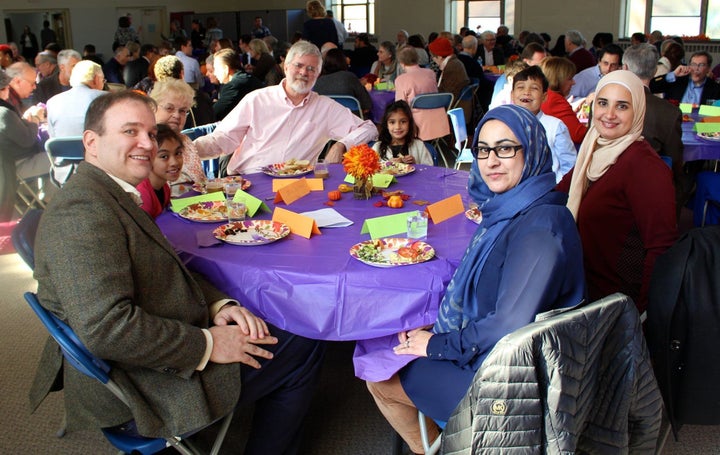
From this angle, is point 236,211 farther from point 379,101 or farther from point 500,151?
point 379,101

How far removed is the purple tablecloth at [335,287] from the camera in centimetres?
190

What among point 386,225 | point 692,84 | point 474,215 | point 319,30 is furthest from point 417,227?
point 319,30

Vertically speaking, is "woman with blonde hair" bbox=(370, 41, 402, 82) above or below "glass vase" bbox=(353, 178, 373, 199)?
above

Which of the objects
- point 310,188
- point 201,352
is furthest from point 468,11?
point 201,352

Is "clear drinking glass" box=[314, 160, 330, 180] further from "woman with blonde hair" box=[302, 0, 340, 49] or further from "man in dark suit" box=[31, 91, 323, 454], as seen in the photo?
"woman with blonde hair" box=[302, 0, 340, 49]

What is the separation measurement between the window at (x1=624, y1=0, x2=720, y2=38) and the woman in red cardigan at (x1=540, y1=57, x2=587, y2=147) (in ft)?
30.4

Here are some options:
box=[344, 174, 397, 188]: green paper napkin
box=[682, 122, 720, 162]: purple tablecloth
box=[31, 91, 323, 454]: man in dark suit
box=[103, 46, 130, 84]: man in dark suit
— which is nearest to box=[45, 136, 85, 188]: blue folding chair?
box=[344, 174, 397, 188]: green paper napkin

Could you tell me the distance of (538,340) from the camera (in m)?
1.28

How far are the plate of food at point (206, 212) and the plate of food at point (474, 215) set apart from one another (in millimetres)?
883

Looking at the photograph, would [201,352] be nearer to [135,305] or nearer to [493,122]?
[135,305]

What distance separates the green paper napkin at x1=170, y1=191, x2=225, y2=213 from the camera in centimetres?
263

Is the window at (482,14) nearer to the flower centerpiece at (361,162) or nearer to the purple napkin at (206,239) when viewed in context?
the flower centerpiece at (361,162)

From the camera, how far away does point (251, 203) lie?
2561 mm

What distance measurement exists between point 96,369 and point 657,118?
3.27m
